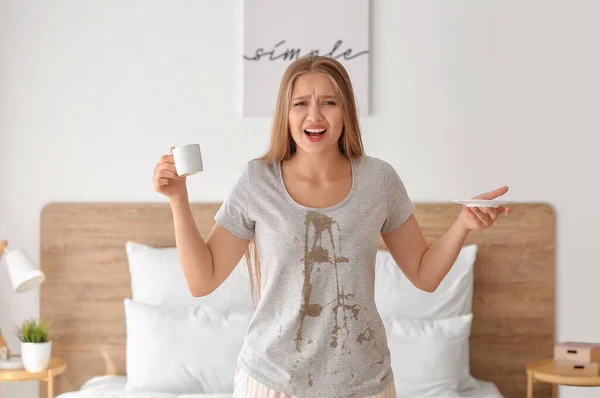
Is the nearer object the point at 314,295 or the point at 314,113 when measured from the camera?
the point at 314,295

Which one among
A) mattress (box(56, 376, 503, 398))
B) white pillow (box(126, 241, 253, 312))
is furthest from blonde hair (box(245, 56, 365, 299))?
white pillow (box(126, 241, 253, 312))

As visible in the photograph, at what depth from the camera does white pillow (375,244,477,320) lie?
3.26 meters

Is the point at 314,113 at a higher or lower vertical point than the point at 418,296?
higher

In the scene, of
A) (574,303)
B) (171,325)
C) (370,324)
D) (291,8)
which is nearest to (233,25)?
(291,8)

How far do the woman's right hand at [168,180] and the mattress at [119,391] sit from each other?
4.80ft

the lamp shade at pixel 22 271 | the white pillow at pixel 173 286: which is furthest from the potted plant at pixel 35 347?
the white pillow at pixel 173 286

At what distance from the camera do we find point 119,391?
311cm

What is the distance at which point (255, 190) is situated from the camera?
1.72 meters

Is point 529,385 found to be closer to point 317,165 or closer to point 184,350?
point 184,350

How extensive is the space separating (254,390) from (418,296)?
1751mm

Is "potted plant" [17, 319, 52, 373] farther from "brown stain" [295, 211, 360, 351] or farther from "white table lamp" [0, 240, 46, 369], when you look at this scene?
"brown stain" [295, 211, 360, 351]

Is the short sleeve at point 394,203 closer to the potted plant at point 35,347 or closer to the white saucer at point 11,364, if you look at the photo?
the potted plant at point 35,347

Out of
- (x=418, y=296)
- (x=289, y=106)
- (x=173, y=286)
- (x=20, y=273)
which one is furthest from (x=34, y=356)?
(x=289, y=106)

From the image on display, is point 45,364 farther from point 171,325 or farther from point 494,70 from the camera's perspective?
point 494,70
